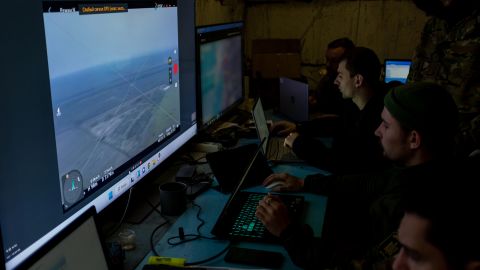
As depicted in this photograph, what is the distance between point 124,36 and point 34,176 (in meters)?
0.50

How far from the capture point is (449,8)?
7.57ft

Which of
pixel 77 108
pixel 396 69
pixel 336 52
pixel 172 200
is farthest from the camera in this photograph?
pixel 396 69

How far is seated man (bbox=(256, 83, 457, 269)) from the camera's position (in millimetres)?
1304

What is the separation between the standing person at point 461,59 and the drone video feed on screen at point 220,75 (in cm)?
106

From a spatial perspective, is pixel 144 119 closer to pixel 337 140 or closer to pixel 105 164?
pixel 105 164

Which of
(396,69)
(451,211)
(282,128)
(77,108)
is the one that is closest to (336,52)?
(396,69)

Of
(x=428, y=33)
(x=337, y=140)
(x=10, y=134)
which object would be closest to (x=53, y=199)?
(x=10, y=134)

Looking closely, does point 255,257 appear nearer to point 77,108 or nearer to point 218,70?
point 77,108

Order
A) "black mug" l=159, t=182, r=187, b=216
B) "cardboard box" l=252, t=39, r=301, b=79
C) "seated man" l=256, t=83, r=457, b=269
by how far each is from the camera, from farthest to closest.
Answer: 1. "cardboard box" l=252, t=39, r=301, b=79
2. "black mug" l=159, t=182, r=187, b=216
3. "seated man" l=256, t=83, r=457, b=269

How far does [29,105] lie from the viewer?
91 cm

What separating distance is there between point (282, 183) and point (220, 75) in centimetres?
83

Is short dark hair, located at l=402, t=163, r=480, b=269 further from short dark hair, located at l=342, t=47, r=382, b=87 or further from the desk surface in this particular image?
short dark hair, located at l=342, t=47, r=382, b=87

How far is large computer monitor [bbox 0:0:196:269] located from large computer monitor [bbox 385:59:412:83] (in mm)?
2934

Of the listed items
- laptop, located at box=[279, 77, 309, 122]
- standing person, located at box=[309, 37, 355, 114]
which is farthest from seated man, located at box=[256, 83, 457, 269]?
standing person, located at box=[309, 37, 355, 114]
